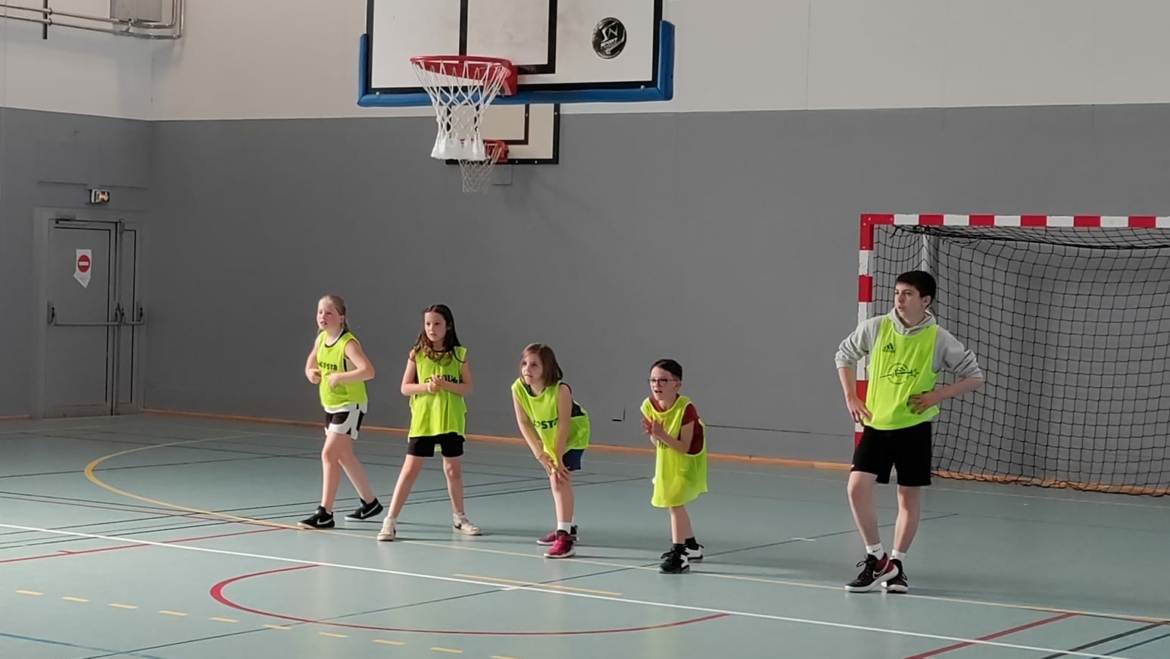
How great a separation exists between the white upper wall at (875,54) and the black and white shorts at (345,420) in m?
7.05

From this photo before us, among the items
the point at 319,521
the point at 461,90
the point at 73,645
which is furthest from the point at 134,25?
the point at 73,645

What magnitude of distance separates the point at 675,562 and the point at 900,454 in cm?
150

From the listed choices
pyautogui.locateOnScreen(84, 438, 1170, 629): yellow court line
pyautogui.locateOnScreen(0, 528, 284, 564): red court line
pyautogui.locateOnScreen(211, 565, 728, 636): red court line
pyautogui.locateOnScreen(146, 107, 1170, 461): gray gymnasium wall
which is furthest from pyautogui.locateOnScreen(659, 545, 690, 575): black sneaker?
pyautogui.locateOnScreen(146, 107, 1170, 461): gray gymnasium wall

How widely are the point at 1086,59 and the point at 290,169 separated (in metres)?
9.39

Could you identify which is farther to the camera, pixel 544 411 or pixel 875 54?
pixel 875 54

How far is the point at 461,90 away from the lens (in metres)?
13.5

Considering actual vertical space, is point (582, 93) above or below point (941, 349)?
above

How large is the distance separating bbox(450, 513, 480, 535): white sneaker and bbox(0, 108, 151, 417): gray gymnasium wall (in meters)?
9.87

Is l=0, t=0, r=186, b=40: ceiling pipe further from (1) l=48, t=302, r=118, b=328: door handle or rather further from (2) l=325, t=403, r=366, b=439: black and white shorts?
(2) l=325, t=403, r=366, b=439: black and white shorts

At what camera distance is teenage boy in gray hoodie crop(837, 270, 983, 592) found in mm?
8516

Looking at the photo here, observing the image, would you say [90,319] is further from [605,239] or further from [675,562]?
[675,562]

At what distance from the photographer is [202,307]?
769 inches

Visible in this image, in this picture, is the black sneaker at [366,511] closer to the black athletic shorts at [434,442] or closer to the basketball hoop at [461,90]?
the black athletic shorts at [434,442]

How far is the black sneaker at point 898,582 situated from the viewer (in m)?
8.54
